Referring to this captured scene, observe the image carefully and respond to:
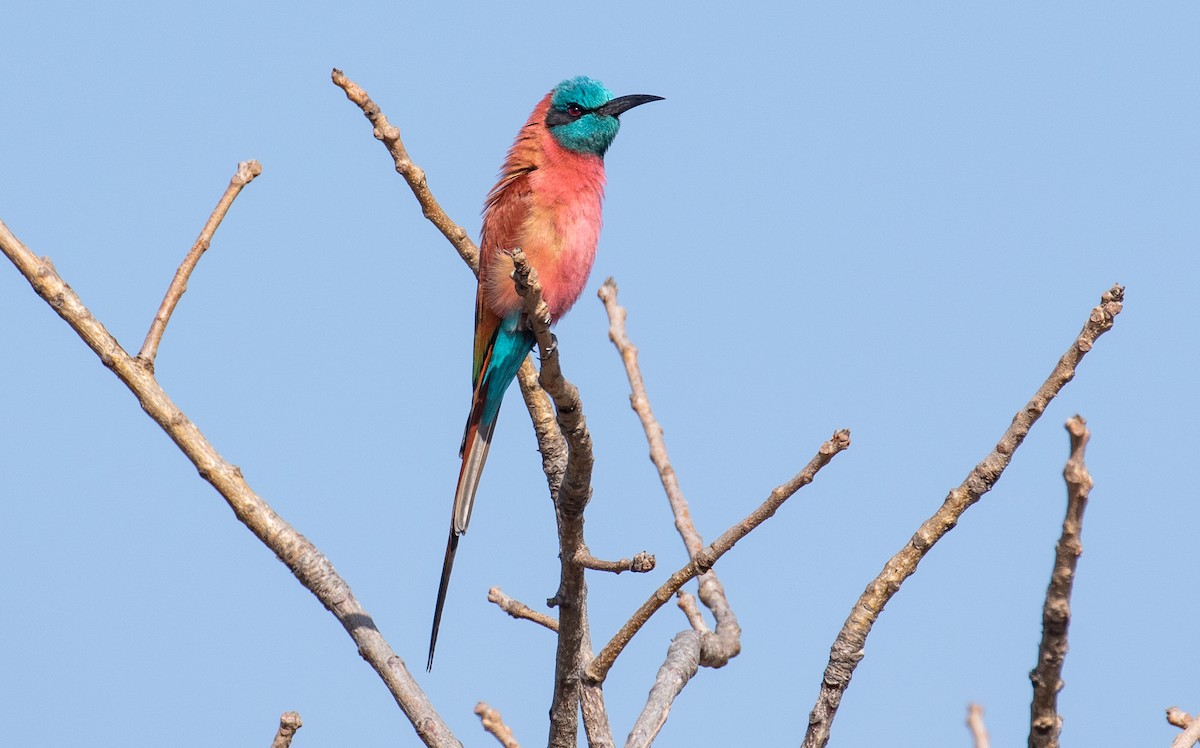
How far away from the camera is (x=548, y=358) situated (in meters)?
3.17

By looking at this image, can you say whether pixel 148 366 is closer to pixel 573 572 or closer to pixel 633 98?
pixel 573 572

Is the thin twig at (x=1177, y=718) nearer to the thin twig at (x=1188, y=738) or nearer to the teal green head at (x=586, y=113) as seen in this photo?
the thin twig at (x=1188, y=738)

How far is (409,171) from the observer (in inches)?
172

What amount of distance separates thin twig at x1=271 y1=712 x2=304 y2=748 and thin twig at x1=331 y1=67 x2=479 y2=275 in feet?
7.03

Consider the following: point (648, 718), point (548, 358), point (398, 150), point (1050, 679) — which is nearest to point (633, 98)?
point (398, 150)

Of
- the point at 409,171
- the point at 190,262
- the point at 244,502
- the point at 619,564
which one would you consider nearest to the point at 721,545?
the point at 619,564

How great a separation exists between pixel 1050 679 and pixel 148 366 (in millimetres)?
2316

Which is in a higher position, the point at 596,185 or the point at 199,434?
the point at 596,185

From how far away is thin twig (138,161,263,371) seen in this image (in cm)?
324

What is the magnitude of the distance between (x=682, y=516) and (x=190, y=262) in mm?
1801

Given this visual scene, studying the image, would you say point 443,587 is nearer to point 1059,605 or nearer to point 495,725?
point 495,725

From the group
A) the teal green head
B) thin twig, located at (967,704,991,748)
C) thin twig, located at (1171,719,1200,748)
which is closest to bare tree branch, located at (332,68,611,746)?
thin twig, located at (1171,719,1200,748)

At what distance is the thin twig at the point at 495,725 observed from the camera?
313cm

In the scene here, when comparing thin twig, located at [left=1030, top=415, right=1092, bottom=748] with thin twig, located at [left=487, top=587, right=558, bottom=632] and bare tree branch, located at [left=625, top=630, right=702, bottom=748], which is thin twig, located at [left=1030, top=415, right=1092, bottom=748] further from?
thin twig, located at [left=487, top=587, right=558, bottom=632]
